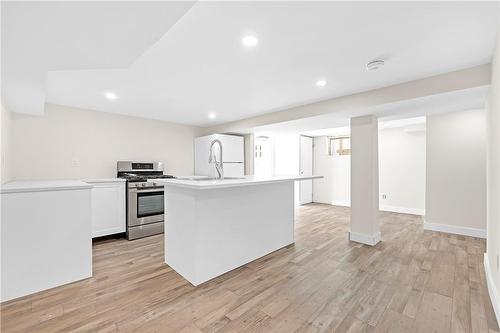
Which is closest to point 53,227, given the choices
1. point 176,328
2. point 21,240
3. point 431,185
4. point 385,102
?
point 21,240

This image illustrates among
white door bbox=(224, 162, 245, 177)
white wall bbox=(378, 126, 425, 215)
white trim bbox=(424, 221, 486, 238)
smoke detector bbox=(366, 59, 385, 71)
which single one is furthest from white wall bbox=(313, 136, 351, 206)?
smoke detector bbox=(366, 59, 385, 71)

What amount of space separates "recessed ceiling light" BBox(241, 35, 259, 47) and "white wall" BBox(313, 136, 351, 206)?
5.43 meters

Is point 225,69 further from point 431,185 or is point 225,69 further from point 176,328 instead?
point 431,185

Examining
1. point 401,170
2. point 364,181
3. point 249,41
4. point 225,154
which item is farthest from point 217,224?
point 401,170

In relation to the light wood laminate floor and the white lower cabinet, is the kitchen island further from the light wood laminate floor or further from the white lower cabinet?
the white lower cabinet

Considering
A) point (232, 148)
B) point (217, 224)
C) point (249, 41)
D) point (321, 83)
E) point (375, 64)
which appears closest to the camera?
point (249, 41)

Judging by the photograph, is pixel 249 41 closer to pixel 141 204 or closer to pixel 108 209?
pixel 141 204

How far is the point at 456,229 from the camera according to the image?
374 centimetres

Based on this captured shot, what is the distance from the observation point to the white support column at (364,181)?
3.26m

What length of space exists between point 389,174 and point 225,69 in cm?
523

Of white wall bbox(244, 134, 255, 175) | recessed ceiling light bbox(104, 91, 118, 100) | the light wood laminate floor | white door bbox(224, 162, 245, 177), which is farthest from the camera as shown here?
white wall bbox(244, 134, 255, 175)

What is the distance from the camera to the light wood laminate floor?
5.27ft

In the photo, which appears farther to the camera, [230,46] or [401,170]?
[401,170]

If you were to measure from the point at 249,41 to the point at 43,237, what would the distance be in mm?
2533
